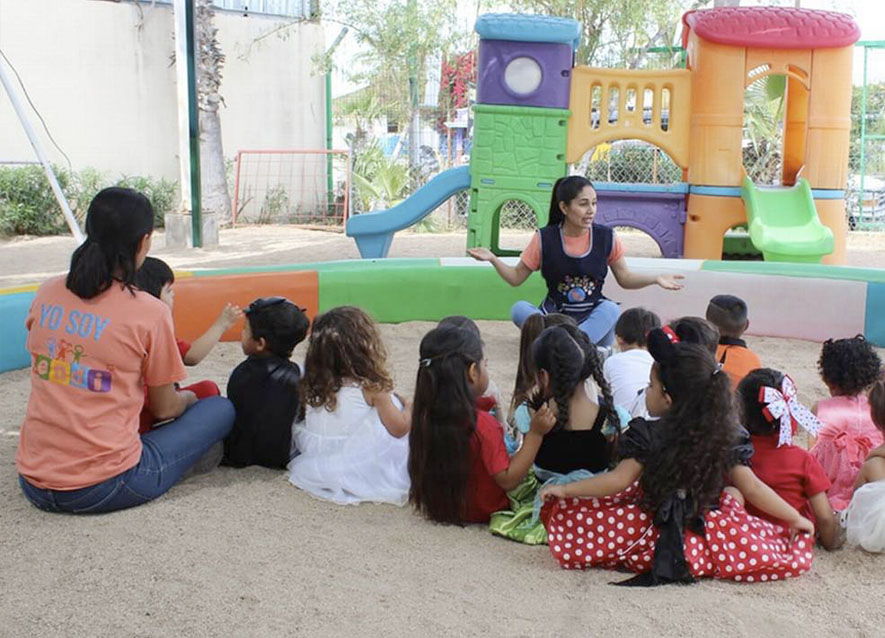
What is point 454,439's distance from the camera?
9.68 ft

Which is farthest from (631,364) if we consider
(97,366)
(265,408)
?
(97,366)

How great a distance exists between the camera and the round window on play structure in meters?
7.77

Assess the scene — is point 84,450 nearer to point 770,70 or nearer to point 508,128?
point 508,128

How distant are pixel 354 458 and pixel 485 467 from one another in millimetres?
512

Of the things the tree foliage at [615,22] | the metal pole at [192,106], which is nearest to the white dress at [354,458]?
the metal pole at [192,106]

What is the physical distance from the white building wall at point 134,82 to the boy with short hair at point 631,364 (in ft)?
30.3

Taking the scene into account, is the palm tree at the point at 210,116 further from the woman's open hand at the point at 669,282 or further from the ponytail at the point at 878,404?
the ponytail at the point at 878,404

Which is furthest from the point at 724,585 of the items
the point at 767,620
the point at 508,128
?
the point at 508,128

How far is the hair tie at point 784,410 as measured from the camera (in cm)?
277

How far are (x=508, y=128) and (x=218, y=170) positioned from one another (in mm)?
6373

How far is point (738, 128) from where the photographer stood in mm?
8016

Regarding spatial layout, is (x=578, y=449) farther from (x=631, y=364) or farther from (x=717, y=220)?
(x=717, y=220)

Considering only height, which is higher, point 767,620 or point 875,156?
point 875,156

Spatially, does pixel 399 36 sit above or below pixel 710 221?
above
